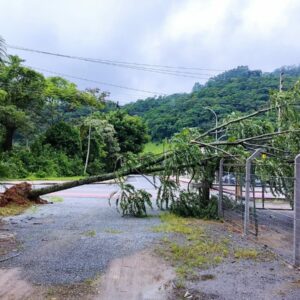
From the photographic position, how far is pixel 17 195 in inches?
444

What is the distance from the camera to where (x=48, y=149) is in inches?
1209

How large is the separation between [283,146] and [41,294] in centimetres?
631

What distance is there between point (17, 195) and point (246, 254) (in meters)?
7.42

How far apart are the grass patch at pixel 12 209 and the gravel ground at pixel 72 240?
0.91 ft

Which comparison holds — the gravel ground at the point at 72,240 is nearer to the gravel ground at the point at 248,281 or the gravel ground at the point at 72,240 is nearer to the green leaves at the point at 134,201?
the green leaves at the point at 134,201

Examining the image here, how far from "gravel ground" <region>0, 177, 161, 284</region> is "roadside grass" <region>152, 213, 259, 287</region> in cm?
38

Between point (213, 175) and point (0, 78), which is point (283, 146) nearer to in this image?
point (213, 175)

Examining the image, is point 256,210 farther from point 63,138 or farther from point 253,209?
point 63,138

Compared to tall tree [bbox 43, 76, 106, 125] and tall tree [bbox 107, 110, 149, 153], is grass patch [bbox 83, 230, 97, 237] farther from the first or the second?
tall tree [bbox 107, 110, 149, 153]

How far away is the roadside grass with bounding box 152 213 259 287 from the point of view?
5.16m

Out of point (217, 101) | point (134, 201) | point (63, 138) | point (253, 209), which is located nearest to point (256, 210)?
point (253, 209)

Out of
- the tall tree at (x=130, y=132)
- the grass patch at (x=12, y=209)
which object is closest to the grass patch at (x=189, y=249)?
the grass patch at (x=12, y=209)

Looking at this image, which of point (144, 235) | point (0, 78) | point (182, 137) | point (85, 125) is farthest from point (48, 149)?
point (144, 235)

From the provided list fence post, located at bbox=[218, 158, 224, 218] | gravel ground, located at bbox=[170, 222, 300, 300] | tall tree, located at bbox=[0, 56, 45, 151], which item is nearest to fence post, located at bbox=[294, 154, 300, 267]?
gravel ground, located at bbox=[170, 222, 300, 300]
